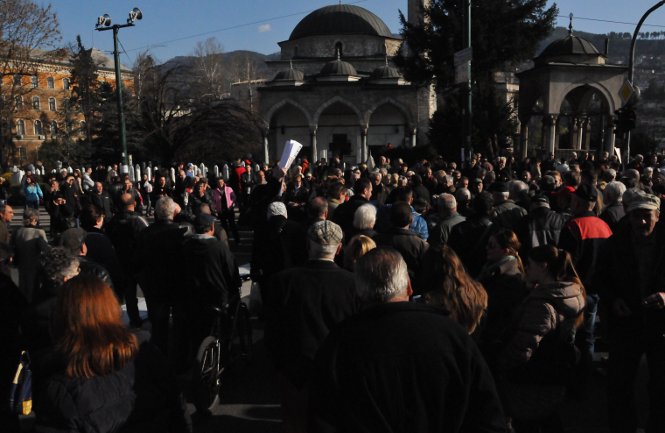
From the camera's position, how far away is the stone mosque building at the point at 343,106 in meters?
41.4

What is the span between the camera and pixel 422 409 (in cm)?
214

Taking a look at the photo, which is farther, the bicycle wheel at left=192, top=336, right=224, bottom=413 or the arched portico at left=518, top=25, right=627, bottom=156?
the arched portico at left=518, top=25, right=627, bottom=156

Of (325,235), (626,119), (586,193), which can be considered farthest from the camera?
(626,119)

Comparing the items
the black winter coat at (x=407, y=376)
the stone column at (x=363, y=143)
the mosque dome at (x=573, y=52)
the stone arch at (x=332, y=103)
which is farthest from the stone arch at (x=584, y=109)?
the black winter coat at (x=407, y=376)

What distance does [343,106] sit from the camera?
43.2 metres

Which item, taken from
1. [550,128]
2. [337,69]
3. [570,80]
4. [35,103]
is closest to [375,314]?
[550,128]

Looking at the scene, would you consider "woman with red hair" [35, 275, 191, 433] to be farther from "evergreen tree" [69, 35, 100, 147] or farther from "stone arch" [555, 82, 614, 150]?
"evergreen tree" [69, 35, 100, 147]

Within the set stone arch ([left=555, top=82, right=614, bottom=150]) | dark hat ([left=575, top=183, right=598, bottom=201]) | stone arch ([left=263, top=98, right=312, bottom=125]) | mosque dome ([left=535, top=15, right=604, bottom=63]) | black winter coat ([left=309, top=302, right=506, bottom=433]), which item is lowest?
black winter coat ([left=309, top=302, right=506, bottom=433])

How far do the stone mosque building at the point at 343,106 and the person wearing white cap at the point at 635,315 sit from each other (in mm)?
35194

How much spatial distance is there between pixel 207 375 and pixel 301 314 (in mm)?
1678

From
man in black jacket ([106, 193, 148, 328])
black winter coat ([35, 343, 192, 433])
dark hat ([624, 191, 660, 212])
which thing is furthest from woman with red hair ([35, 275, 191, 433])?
man in black jacket ([106, 193, 148, 328])

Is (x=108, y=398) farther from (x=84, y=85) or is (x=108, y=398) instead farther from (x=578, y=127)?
(x=84, y=85)

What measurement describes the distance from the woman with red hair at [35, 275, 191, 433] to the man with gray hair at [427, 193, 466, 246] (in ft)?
12.4

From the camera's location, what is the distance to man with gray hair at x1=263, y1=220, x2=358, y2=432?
136 inches
